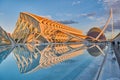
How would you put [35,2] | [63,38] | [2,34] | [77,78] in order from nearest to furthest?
[77,78] → [2,34] → [35,2] → [63,38]

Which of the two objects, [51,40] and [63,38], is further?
[63,38]

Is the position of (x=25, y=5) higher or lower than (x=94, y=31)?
higher

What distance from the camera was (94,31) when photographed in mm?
39250

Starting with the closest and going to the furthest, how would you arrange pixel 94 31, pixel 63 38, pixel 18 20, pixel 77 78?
pixel 77 78
pixel 18 20
pixel 63 38
pixel 94 31

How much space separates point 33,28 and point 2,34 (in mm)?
4487

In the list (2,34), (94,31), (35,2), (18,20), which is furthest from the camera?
(94,31)

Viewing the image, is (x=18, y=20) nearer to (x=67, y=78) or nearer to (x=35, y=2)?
(x=35, y=2)

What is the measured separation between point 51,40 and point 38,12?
3776 mm

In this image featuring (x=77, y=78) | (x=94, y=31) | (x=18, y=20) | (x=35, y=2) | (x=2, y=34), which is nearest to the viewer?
(x=77, y=78)

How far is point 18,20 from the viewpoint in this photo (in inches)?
1092

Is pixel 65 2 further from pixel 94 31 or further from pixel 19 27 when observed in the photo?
pixel 94 31

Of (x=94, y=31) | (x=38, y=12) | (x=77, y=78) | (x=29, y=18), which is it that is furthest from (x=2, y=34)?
(x=77, y=78)

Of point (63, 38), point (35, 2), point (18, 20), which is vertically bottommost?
point (63, 38)

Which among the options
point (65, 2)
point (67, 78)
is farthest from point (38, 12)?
point (67, 78)
